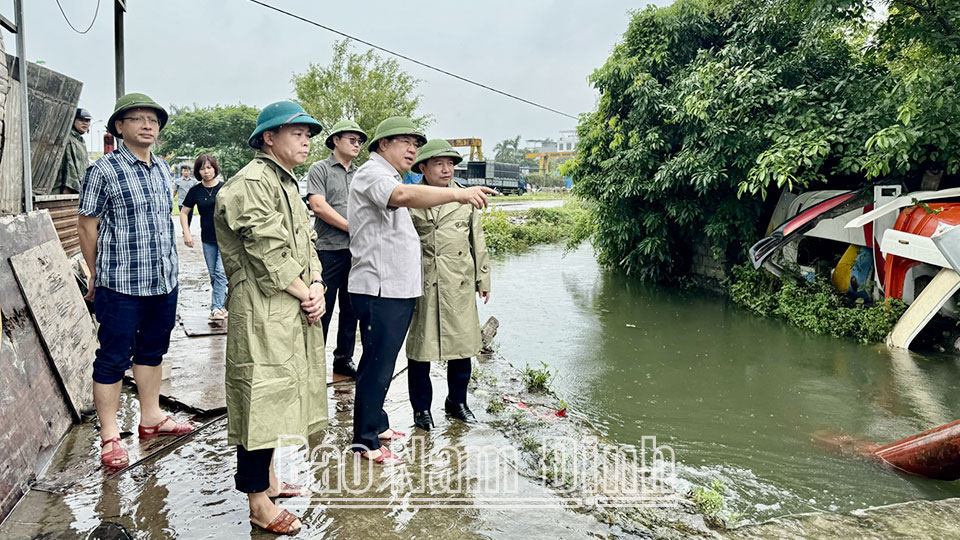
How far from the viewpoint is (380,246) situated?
3150 millimetres

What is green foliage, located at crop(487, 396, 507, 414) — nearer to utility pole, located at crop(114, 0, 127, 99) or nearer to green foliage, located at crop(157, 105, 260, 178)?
utility pole, located at crop(114, 0, 127, 99)

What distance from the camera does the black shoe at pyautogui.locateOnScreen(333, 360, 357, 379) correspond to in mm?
4758

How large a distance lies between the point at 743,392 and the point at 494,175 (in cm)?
3531

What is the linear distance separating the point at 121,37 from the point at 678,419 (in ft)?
25.8

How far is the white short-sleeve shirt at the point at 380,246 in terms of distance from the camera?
314cm

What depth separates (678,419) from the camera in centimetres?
525

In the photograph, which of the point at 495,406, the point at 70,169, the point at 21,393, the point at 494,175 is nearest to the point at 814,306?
the point at 495,406

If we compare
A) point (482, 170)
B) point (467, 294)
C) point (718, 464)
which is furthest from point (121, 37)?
point (482, 170)

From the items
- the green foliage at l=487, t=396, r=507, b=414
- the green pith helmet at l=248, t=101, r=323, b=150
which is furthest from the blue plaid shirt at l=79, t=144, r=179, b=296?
the green foliage at l=487, t=396, r=507, b=414

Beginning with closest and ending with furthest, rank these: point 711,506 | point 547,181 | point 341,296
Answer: point 711,506
point 341,296
point 547,181

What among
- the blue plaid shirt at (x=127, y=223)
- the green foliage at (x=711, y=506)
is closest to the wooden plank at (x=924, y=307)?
the green foliage at (x=711, y=506)

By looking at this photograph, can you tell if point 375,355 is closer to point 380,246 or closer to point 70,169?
point 380,246

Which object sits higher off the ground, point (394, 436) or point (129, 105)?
point (129, 105)

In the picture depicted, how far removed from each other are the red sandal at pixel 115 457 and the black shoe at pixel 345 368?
179 cm
